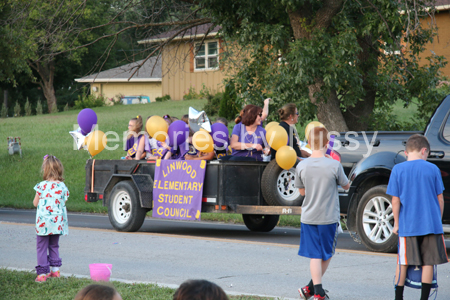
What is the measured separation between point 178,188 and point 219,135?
1.11 metres

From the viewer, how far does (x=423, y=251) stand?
5281 mm

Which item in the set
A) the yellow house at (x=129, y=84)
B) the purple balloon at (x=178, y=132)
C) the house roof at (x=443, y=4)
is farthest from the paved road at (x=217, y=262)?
the yellow house at (x=129, y=84)

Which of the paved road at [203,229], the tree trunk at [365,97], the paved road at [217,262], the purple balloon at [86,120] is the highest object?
the tree trunk at [365,97]

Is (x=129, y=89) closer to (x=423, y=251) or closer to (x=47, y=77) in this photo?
(x=47, y=77)

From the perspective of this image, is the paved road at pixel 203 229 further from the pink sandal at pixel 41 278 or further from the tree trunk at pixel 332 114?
the pink sandal at pixel 41 278

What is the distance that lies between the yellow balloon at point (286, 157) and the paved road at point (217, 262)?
1.21 m

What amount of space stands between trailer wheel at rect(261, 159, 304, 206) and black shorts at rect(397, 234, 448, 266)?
380 centimetres

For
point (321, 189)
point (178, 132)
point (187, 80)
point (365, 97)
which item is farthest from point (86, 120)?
point (187, 80)

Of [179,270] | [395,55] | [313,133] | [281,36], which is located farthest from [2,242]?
[395,55]

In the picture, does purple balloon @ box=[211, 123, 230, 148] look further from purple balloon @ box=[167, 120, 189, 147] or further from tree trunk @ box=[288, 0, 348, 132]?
tree trunk @ box=[288, 0, 348, 132]

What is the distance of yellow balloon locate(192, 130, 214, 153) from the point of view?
946 cm

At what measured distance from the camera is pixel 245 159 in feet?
30.7

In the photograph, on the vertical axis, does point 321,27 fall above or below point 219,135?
above

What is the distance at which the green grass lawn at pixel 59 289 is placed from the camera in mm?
5656
